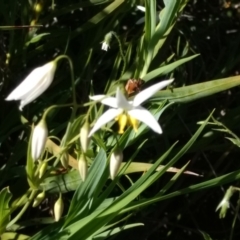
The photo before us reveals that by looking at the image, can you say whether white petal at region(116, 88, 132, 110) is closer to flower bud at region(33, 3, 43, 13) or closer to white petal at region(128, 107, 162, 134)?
white petal at region(128, 107, 162, 134)

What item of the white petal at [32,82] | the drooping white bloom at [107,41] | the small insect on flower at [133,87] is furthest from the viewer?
the drooping white bloom at [107,41]

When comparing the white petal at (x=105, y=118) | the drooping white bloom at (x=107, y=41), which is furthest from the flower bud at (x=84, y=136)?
the drooping white bloom at (x=107, y=41)

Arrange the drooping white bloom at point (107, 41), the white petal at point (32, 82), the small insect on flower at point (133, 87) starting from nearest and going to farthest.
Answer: the white petal at point (32, 82)
the small insect on flower at point (133, 87)
the drooping white bloom at point (107, 41)

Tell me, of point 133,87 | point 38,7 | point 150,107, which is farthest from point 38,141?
point 38,7

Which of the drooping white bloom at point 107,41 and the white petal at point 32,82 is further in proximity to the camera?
the drooping white bloom at point 107,41

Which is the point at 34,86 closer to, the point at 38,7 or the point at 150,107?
the point at 150,107

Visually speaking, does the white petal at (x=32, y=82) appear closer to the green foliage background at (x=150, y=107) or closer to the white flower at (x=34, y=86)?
the white flower at (x=34, y=86)

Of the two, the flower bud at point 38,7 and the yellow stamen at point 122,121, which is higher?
the flower bud at point 38,7

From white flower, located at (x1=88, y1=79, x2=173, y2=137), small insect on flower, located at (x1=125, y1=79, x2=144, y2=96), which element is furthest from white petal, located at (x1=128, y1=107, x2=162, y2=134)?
small insect on flower, located at (x1=125, y1=79, x2=144, y2=96)
